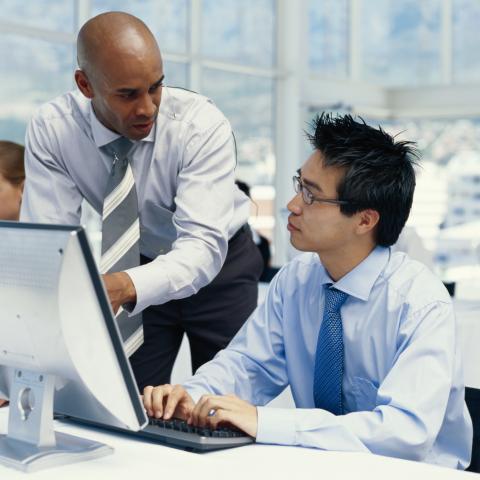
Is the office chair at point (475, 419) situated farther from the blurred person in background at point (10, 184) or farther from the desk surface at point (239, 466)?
the blurred person in background at point (10, 184)

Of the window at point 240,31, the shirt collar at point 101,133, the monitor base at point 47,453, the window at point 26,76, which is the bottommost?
the monitor base at point 47,453

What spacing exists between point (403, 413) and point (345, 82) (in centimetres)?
717

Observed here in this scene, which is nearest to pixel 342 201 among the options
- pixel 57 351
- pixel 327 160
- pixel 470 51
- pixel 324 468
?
pixel 327 160

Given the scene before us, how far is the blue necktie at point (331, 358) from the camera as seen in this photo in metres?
1.79

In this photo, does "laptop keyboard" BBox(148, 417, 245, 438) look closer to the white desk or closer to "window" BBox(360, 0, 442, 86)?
the white desk

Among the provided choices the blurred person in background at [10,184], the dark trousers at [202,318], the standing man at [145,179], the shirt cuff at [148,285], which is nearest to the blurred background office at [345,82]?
the blurred person in background at [10,184]

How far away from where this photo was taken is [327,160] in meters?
1.86

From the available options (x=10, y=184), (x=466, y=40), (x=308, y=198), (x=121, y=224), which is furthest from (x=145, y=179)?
(x=466, y=40)

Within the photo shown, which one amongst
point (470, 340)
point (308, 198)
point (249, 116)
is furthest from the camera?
point (249, 116)

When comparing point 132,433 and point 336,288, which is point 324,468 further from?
point 336,288

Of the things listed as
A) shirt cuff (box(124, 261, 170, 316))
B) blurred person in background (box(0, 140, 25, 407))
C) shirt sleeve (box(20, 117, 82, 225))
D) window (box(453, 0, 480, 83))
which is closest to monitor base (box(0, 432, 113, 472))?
shirt cuff (box(124, 261, 170, 316))

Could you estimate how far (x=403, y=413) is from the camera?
5.21 feet

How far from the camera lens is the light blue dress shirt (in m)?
1.56

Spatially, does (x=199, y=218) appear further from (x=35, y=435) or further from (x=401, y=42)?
(x=401, y=42)
